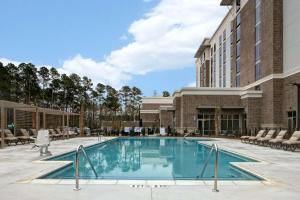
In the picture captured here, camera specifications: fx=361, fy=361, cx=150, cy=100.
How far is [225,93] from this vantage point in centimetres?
3391

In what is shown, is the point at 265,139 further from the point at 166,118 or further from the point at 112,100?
the point at 112,100

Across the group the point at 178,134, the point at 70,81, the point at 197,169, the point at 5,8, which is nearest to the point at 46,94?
the point at 70,81

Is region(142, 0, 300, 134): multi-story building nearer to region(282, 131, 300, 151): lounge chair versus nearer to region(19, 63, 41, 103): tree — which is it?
region(282, 131, 300, 151): lounge chair

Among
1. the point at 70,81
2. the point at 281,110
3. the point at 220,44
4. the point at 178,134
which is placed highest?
the point at 220,44

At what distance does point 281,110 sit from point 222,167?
63.3ft

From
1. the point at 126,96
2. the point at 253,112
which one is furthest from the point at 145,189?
the point at 126,96

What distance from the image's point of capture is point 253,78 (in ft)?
111

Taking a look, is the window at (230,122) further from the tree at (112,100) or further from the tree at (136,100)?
the tree at (136,100)

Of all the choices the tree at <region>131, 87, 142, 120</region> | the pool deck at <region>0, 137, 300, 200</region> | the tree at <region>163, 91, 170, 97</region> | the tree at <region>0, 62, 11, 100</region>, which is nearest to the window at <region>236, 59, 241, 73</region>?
the tree at <region>131, 87, 142, 120</region>

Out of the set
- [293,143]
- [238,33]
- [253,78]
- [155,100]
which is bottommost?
[293,143]

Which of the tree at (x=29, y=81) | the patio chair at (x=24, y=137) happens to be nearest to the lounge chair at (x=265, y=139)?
the patio chair at (x=24, y=137)

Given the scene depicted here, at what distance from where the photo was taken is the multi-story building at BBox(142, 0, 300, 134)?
88.7ft

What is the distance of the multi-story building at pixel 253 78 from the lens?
1065 inches

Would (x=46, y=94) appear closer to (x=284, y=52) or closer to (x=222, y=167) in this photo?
(x=284, y=52)
